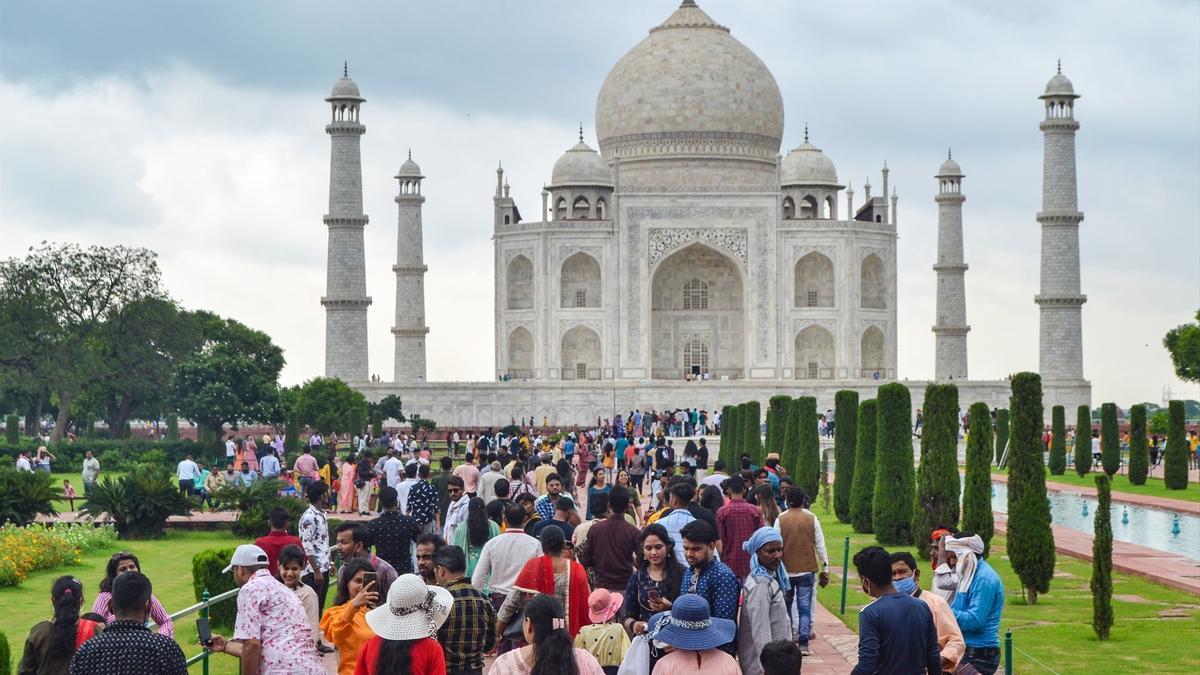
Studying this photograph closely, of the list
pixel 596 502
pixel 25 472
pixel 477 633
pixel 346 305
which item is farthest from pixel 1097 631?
pixel 346 305

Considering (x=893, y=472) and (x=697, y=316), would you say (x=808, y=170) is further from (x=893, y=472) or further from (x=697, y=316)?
(x=893, y=472)

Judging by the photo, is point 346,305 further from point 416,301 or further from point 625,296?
point 625,296

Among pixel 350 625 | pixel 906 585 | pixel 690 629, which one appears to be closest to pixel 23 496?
pixel 350 625

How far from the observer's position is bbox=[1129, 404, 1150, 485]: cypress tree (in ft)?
73.6

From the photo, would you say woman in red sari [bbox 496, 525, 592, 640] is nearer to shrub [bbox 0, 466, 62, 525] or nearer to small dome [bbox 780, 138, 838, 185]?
shrub [bbox 0, 466, 62, 525]

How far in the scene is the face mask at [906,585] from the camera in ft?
18.9

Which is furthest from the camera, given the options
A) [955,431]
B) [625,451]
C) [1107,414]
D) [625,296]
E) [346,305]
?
[625,296]

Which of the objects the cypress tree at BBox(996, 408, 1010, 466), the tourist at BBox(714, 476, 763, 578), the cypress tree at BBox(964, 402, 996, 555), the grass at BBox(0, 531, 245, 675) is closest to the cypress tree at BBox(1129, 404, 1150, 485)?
the cypress tree at BBox(996, 408, 1010, 466)

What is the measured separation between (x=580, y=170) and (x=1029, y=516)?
98.4 ft

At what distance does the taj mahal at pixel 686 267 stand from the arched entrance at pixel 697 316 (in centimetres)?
4

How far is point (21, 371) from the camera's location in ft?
103

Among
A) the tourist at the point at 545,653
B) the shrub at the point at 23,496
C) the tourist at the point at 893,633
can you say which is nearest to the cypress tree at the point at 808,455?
the shrub at the point at 23,496

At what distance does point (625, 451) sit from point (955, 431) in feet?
22.3

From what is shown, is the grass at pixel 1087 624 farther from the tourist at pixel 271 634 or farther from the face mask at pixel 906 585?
the tourist at pixel 271 634
